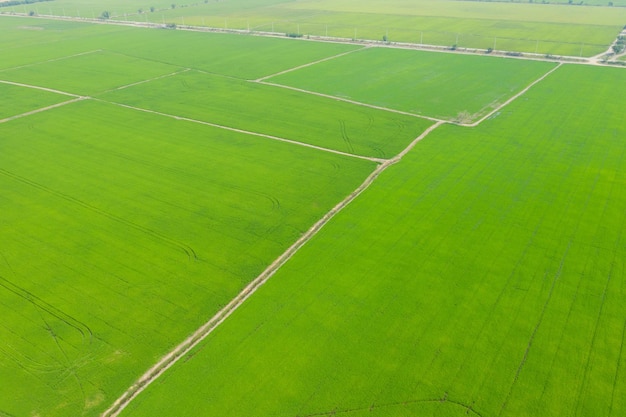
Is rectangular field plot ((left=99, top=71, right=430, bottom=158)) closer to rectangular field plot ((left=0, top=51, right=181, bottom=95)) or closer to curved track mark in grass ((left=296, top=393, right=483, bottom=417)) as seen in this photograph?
rectangular field plot ((left=0, top=51, right=181, bottom=95))

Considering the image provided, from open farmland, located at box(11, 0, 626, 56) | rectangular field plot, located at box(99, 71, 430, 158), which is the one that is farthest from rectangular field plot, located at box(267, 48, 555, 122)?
open farmland, located at box(11, 0, 626, 56)

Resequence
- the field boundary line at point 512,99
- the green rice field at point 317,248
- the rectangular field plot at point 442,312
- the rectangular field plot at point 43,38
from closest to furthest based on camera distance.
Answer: the rectangular field plot at point 442,312 < the green rice field at point 317,248 < the field boundary line at point 512,99 < the rectangular field plot at point 43,38

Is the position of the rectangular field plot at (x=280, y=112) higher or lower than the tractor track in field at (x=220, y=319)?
higher

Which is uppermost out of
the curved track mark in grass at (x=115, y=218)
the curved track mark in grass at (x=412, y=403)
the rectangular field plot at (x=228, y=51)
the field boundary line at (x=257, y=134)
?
the rectangular field plot at (x=228, y=51)

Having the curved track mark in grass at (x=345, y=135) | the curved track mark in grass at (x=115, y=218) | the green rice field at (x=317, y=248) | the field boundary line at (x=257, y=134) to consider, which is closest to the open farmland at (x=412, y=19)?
the green rice field at (x=317, y=248)

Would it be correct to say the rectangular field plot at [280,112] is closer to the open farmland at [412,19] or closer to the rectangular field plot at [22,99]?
the rectangular field plot at [22,99]

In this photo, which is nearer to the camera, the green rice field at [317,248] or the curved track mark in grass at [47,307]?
the green rice field at [317,248]
